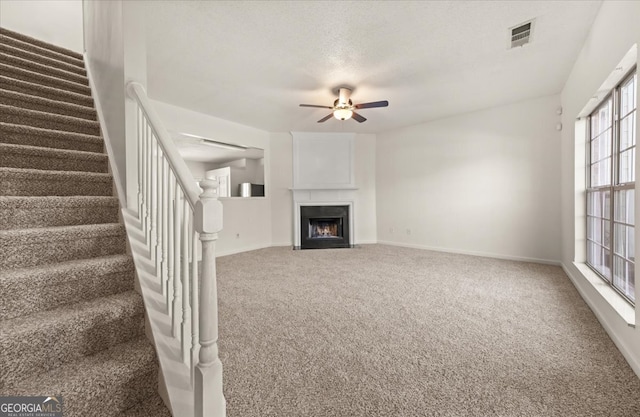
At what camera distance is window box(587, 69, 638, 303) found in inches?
85.0

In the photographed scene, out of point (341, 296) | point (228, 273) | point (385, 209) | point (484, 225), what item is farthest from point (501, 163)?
point (228, 273)

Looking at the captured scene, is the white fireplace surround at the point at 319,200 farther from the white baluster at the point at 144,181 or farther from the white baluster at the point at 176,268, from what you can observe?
the white baluster at the point at 176,268

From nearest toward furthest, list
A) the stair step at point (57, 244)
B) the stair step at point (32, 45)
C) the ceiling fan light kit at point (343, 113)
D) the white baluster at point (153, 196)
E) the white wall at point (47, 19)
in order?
1. the stair step at point (57, 244)
2. the white baluster at point (153, 196)
3. the stair step at point (32, 45)
4. the ceiling fan light kit at point (343, 113)
5. the white wall at point (47, 19)

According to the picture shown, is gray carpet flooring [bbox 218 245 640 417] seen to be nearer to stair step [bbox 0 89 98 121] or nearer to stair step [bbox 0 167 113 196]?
stair step [bbox 0 167 113 196]

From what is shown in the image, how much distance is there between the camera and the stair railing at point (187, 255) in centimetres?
100

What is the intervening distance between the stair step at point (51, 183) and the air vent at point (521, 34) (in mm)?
3616

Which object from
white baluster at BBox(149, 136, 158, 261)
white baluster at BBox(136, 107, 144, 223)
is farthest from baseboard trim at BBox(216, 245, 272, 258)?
white baluster at BBox(149, 136, 158, 261)

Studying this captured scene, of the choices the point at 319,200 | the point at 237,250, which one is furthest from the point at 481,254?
the point at 237,250

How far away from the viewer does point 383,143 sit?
606 centimetres

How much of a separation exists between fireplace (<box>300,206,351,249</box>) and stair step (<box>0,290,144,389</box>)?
4.46 meters

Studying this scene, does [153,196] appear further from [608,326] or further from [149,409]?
[608,326]

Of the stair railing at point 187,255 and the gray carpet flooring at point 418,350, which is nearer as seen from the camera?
the stair railing at point 187,255

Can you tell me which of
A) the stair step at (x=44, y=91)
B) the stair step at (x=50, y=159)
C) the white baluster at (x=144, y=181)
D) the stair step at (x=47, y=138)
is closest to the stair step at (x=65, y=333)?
the white baluster at (x=144, y=181)

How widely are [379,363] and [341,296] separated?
1.16 metres
